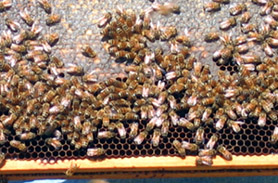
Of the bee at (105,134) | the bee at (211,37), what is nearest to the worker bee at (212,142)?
the bee at (105,134)

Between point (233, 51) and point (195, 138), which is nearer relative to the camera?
point (195, 138)

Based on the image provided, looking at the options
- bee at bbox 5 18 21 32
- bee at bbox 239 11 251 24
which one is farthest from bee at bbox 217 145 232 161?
bee at bbox 5 18 21 32

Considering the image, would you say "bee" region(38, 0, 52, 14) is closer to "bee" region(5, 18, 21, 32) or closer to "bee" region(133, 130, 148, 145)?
"bee" region(5, 18, 21, 32)

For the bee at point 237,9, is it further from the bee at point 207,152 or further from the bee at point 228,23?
the bee at point 207,152

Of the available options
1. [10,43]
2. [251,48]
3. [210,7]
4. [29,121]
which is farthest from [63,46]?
[251,48]

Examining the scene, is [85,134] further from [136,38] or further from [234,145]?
[234,145]

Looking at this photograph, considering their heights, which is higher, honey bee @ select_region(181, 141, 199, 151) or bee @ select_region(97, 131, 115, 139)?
bee @ select_region(97, 131, 115, 139)
